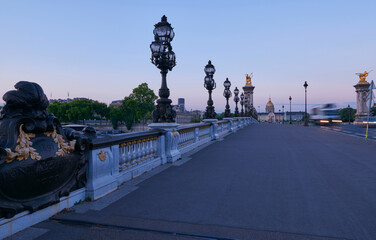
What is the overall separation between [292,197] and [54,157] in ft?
14.3

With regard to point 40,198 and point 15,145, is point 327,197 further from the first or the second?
point 15,145

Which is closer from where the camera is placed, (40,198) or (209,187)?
(40,198)

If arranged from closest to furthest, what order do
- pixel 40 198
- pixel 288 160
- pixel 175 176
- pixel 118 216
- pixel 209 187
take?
pixel 40 198 < pixel 118 216 < pixel 209 187 < pixel 175 176 < pixel 288 160

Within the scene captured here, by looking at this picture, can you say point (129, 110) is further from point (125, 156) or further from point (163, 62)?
point (125, 156)

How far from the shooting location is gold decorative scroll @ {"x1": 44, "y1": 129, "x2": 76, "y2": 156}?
4.09m

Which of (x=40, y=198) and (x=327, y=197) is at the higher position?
(x=40, y=198)

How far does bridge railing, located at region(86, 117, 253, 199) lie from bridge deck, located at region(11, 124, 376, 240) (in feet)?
0.97

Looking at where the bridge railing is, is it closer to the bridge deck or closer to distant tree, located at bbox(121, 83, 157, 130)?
the bridge deck

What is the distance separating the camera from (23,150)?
137 inches

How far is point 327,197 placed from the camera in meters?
4.89

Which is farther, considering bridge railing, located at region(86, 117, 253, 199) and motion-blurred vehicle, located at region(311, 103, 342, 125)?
motion-blurred vehicle, located at region(311, 103, 342, 125)

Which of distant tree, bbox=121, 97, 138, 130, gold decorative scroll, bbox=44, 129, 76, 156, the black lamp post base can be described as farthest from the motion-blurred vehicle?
distant tree, bbox=121, 97, 138, 130

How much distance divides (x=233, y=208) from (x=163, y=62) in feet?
19.4

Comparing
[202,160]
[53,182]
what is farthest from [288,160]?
[53,182]
